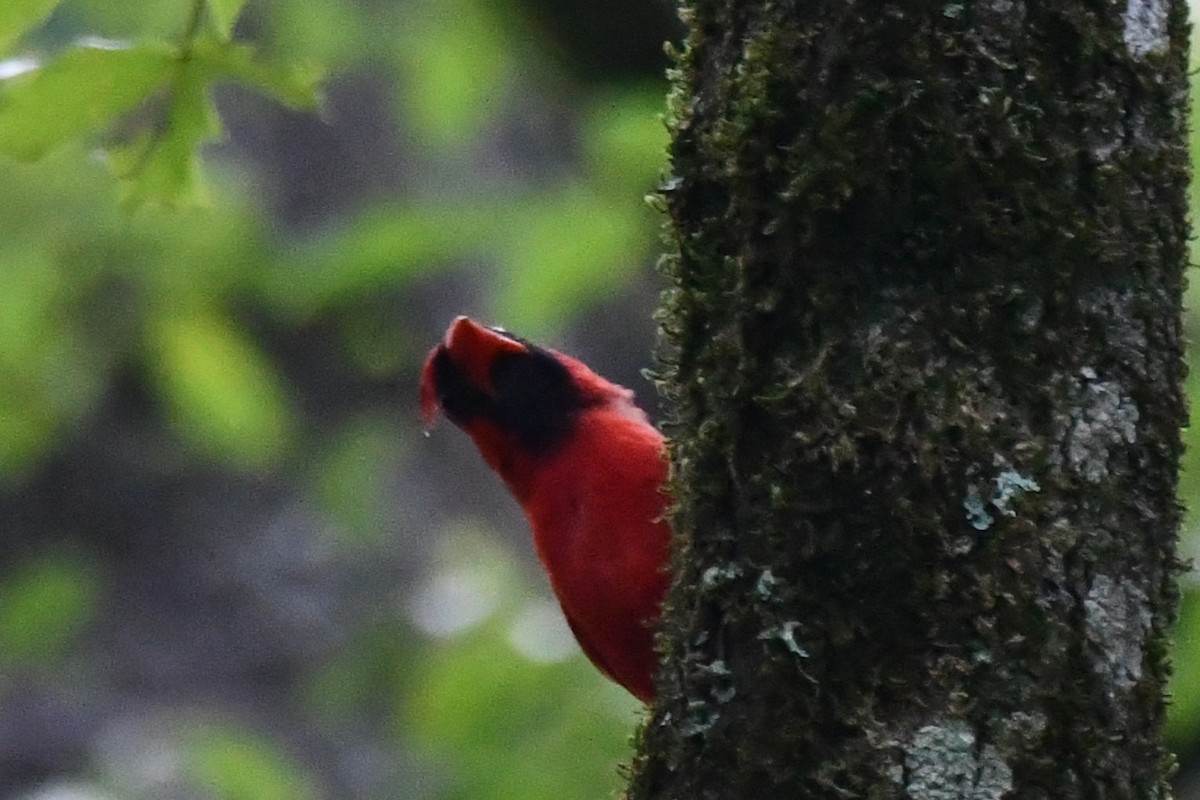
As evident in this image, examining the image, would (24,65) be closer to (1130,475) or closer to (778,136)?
(778,136)

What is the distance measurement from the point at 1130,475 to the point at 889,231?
12.8 inches

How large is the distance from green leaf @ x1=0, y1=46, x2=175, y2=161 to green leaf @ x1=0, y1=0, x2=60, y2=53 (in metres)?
0.18

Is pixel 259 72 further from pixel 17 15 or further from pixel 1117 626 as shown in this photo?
pixel 1117 626

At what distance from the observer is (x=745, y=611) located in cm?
171

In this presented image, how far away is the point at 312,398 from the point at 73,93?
197 inches

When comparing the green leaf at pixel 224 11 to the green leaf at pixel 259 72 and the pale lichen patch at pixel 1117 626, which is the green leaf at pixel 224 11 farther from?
the pale lichen patch at pixel 1117 626

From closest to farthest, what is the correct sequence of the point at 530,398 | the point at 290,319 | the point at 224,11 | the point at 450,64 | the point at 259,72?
the point at 224,11, the point at 259,72, the point at 530,398, the point at 450,64, the point at 290,319

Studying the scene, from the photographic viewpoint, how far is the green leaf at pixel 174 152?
2.49 meters

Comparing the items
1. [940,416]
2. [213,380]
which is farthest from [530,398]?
[213,380]

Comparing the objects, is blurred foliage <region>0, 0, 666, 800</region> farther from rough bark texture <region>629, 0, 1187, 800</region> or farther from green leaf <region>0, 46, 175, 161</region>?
rough bark texture <region>629, 0, 1187, 800</region>

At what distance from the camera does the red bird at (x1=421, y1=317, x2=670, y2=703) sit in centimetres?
266

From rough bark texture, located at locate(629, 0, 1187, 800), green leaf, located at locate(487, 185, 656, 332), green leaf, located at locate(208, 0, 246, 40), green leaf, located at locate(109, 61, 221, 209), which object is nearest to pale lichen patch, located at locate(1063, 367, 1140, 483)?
rough bark texture, located at locate(629, 0, 1187, 800)

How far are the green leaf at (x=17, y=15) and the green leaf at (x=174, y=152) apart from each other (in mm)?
284

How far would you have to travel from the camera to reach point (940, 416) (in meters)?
1.65
